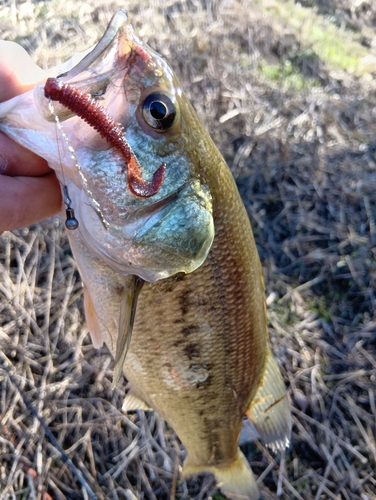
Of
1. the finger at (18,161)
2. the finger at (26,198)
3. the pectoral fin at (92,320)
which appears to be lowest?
the pectoral fin at (92,320)

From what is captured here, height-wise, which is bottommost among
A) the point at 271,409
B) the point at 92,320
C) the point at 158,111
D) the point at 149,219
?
the point at 271,409

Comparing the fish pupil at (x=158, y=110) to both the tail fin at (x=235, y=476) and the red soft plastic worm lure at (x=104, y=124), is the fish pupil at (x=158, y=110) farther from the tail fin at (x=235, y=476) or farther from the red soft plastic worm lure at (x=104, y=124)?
the tail fin at (x=235, y=476)

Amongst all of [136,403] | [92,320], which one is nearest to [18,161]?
[92,320]

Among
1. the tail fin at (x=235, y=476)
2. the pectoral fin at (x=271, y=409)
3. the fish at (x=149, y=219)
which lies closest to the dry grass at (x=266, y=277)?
the tail fin at (x=235, y=476)

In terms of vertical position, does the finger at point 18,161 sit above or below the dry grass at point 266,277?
above

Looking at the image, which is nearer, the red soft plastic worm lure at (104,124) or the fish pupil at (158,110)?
the red soft plastic worm lure at (104,124)

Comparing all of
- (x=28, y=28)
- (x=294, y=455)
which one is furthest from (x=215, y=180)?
(x=28, y=28)

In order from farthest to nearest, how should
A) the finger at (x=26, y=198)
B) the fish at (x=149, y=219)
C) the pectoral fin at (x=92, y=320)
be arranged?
the pectoral fin at (x=92, y=320) → the finger at (x=26, y=198) → the fish at (x=149, y=219)

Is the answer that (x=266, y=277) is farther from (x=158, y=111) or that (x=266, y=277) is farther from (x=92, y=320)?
(x=158, y=111)
